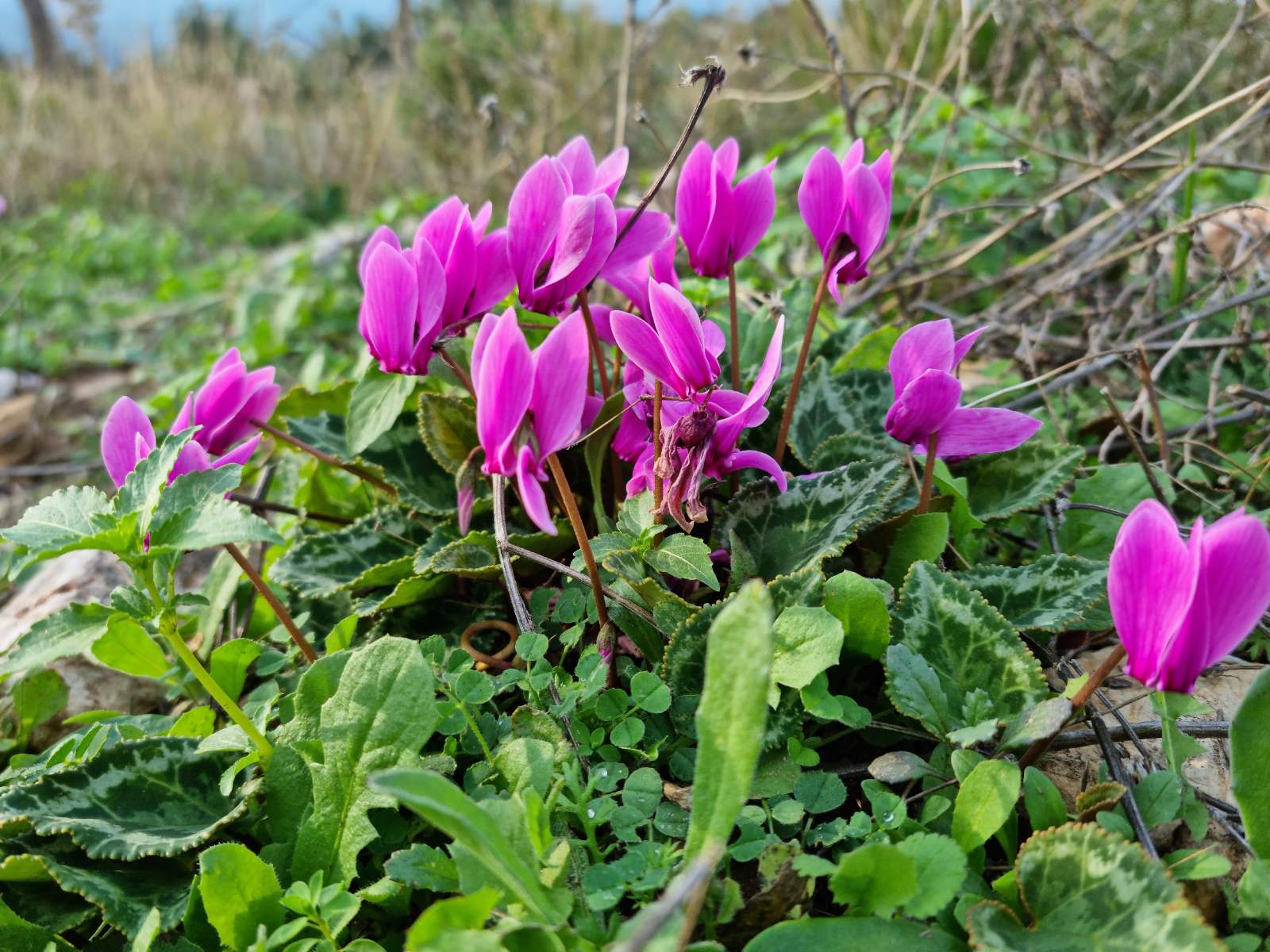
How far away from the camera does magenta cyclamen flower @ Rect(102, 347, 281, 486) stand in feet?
4.31

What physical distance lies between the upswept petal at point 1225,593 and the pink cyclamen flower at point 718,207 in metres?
0.69

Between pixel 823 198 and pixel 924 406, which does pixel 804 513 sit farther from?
pixel 823 198

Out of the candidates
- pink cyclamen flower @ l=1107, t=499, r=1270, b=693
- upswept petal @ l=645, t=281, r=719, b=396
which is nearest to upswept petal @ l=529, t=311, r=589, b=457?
upswept petal @ l=645, t=281, r=719, b=396

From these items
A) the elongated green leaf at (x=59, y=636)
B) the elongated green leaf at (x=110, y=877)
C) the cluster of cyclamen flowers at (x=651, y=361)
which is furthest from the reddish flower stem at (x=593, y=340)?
the elongated green leaf at (x=110, y=877)

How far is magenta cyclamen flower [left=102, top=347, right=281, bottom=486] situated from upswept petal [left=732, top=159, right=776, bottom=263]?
703 mm

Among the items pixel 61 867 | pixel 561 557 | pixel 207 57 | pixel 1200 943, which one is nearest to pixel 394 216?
pixel 561 557

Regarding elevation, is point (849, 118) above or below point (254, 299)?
above

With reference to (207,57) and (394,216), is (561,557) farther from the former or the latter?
(207,57)

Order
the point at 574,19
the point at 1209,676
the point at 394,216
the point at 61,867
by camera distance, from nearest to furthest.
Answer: the point at 61,867, the point at 1209,676, the point at 394,216, the point at 574,19

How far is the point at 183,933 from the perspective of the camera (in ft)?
3.82

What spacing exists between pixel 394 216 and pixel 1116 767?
519 cm

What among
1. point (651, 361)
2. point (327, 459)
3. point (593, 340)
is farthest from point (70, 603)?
point (651, 361)

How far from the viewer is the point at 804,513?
137 cm

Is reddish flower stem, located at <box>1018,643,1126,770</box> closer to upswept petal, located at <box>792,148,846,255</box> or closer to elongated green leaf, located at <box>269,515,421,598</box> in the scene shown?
upswept petal, located at <box>792,148,846,255</box>
